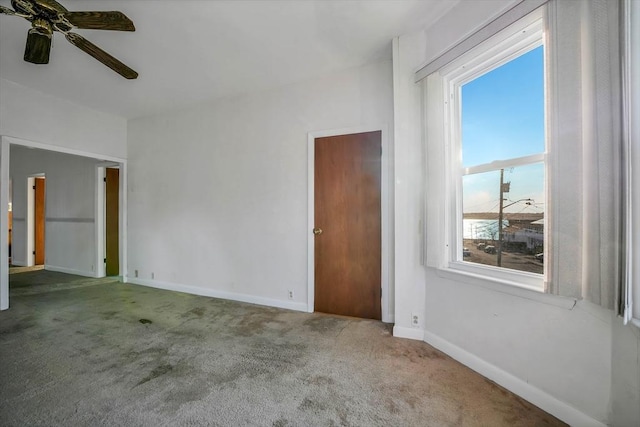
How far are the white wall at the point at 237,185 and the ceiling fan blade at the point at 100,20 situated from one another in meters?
1.71

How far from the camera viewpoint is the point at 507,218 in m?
1.79

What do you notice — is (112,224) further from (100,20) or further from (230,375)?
(230,375)

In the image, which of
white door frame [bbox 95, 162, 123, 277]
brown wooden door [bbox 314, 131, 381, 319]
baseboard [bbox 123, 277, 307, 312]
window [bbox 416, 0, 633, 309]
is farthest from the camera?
white door frame [bbox 95, 162, 123, 277]

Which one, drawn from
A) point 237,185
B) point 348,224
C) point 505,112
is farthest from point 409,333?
point 237,185

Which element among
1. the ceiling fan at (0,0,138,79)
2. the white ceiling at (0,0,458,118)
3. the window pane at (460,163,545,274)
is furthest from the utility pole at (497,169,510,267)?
the ceiling fan at (0,0,138,79)

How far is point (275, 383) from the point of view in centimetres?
171

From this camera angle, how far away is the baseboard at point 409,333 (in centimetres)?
230

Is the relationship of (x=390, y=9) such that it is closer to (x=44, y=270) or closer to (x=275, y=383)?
(x=275, y=383)

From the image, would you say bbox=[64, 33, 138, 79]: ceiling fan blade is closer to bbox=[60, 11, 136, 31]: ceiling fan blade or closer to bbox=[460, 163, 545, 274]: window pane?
bbox=[60, 11, 136, 31]: ceiling fan blade

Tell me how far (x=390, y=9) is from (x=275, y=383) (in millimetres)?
2793

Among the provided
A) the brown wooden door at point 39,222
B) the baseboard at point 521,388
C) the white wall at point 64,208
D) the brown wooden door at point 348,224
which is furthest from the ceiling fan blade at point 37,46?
the brown wooden door at point 39,222

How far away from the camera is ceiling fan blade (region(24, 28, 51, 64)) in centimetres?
176

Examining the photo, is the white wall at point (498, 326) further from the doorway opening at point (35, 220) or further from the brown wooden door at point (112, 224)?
the doorway opening at point (35, 220)

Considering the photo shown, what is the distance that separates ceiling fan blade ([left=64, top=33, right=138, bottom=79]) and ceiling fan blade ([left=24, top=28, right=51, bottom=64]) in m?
0.17
